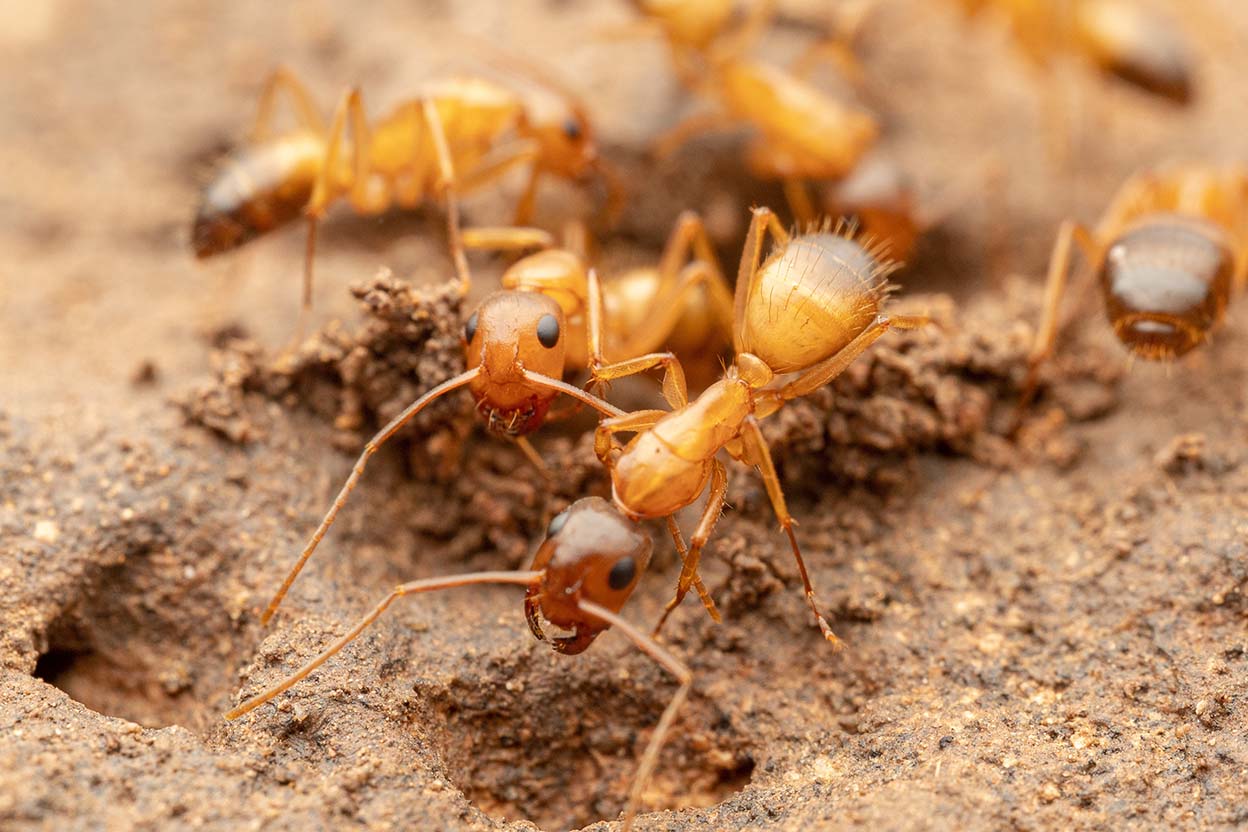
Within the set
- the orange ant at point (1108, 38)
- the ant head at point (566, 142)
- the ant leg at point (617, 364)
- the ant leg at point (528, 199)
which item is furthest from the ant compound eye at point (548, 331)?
the orange ant at point (1108, 38)

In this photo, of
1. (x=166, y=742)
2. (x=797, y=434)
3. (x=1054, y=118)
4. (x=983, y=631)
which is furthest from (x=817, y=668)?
(x=1054, y=118)

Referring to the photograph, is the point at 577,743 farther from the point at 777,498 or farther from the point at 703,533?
the point at 777,498

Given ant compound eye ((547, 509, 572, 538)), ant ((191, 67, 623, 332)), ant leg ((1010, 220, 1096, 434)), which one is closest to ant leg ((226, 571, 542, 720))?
ant compound eye ((547, 509, 572, 538))

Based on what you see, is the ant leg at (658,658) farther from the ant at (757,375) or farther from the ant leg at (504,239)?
the ant leg at (504,239)

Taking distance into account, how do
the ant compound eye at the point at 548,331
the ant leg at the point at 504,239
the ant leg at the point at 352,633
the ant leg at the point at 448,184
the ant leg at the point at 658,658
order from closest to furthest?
the ant leg at the point at 658,658, the ant leg at the point at 352,633, the ant compound eye at the point at 548,331, the ant leg at the point at 448,184, the ant leg at the point at 504,239

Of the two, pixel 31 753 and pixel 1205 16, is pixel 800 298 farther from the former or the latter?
pixel 1205 16
